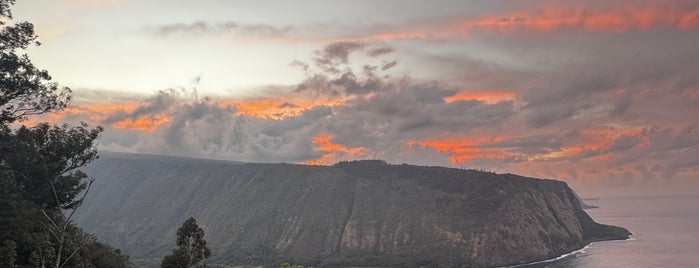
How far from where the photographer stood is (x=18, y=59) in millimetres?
68000

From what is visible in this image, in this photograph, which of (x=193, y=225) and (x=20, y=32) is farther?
(x=193, y=225)

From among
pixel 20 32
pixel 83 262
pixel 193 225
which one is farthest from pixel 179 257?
pixel 20 32

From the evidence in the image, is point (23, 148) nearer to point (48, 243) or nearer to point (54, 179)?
point (54, 179)

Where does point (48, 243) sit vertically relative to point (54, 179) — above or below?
below

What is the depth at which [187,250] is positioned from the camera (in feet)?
248

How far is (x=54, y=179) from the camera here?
8138cm

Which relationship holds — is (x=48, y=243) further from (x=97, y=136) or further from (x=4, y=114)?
(x=97, y=136)

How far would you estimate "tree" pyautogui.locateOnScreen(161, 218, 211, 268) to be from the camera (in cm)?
7344

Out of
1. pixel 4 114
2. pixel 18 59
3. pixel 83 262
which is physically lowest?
pixel 83 262

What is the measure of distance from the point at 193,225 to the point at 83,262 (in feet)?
50.5

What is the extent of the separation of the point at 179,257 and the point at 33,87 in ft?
101

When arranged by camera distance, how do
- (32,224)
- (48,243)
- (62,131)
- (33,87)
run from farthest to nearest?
(62,131) → (33,87) → (32,224) → (48,243)

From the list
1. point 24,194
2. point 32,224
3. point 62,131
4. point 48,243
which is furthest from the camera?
point 62,131

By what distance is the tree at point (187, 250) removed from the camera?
7344cm
